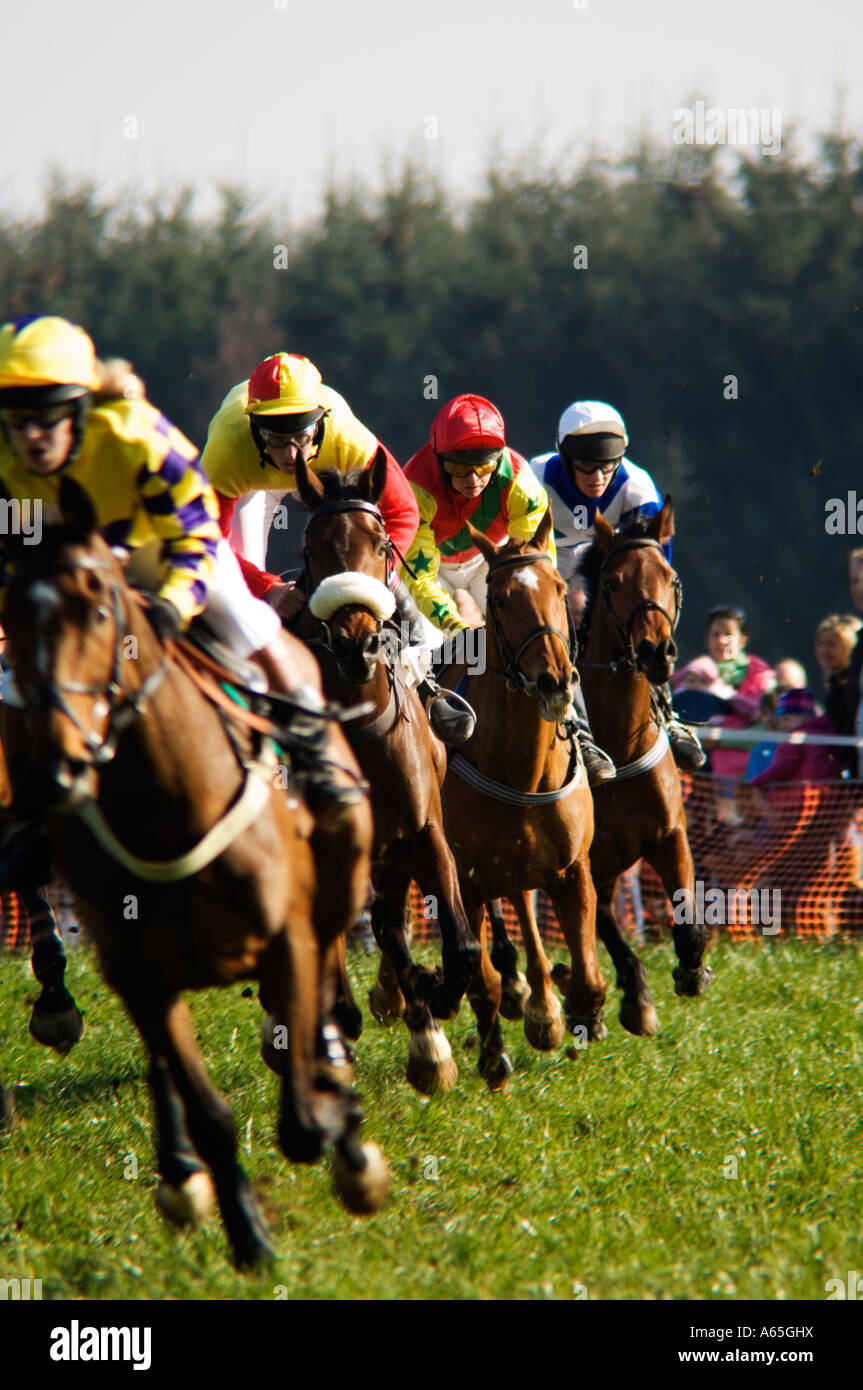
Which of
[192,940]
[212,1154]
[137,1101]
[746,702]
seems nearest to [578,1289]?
[212,1154]

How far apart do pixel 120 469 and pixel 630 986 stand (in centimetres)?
420

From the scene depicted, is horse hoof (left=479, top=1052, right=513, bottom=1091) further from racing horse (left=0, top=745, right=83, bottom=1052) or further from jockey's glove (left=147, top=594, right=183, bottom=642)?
jockey's glove (left=147, top=594, right=183, bottom=642)

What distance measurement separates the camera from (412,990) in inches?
263

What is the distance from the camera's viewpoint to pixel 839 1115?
6340 millimetres

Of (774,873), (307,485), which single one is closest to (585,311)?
(774,873)

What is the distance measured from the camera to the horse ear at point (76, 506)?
379 cm

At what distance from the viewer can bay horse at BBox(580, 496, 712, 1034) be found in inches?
295

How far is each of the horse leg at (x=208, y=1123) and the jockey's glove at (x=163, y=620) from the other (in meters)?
1.01

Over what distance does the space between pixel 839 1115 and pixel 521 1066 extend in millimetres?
1632

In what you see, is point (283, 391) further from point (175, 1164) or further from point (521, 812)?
point (175, 1164)

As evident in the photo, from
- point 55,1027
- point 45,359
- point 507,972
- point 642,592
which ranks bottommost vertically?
point 507,972

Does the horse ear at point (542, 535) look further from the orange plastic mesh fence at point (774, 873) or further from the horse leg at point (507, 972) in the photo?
the orange plastic mesh fence at point (774, 873)

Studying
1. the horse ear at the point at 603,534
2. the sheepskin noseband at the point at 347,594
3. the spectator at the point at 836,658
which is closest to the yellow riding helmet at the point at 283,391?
the sheepskin noseband at the point at 347,594
